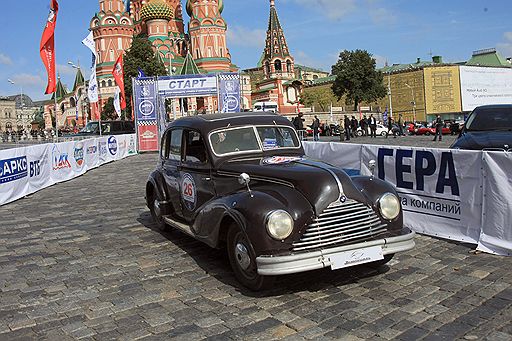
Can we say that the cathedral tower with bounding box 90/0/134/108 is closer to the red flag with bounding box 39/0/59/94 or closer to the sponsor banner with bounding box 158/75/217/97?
the sponsor banner with bounding box 158/75/217/97

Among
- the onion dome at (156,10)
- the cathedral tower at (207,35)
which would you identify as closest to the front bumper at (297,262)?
the cathedral tower at (207,35)

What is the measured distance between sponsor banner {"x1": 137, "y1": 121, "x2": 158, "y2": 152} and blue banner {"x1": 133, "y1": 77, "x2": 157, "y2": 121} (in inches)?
21.9

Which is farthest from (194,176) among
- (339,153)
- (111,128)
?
(111,128)

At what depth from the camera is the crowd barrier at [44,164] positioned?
41.0 ft

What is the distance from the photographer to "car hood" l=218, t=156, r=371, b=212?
4.86 meters

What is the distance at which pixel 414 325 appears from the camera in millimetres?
4035

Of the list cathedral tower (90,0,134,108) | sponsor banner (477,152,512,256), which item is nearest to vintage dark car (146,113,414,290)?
sponsor banner (477,152,512,256)

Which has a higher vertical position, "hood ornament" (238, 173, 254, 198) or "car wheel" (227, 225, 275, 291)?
"hood ornament" (238, 173, 254, 198)

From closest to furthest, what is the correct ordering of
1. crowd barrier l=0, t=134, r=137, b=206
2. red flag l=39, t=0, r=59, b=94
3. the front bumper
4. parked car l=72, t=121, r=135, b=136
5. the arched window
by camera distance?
the front bumper, crowd barrier l=0, t=134, r=137, b=206, red flag l=39, t=0, r=59, b=94, parked car l=72, t=121, r=135, b=136, the arched window

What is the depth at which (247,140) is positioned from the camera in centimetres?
634

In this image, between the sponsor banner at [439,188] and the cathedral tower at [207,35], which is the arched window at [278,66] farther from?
the sponsor banner at [439,188]

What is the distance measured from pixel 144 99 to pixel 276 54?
71.8 metres

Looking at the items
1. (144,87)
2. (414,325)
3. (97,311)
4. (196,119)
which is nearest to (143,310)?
(97,311)

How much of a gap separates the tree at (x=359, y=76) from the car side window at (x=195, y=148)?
67341 mm
